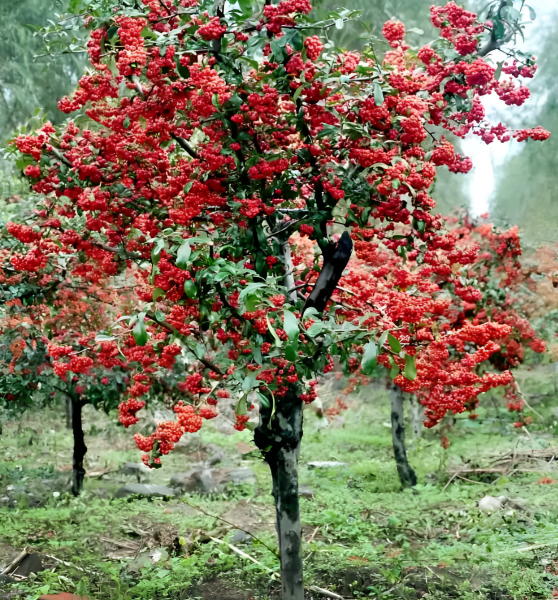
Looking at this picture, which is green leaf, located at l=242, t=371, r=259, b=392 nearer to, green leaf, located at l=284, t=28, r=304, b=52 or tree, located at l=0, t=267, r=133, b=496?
green leaf, located at l=284, t=28, r=304, b=52

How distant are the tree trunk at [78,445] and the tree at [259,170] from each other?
12.6ft

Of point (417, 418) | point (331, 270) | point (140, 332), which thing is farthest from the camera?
point (417, 418)

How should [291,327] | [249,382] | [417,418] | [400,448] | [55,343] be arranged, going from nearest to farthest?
[291,327] → [249,382] → [55,343] → [400,448] → [417,418]

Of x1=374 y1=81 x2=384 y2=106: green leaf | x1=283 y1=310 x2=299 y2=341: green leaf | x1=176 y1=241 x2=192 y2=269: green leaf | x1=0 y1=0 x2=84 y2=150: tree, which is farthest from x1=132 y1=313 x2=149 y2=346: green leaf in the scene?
x1=0 y1=0 x2=84 y2=150: tree

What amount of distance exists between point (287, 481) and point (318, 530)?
8.58 feet

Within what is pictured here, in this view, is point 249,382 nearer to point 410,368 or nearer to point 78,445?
point 410,368

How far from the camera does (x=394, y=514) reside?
648 centimetres

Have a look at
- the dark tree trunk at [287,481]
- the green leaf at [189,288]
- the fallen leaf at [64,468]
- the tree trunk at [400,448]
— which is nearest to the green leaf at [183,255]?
the green leaf at [189,288]

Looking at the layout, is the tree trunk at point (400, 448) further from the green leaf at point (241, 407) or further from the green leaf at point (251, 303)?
the green leaf at point (251, 303)

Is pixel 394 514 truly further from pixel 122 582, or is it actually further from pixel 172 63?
pixel 172 63

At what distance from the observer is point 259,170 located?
3139mm

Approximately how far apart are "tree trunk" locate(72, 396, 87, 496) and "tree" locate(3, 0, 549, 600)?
3846 millimetres

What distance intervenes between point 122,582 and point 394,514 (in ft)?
9.70

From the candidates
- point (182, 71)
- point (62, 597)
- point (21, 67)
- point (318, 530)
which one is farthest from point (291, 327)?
point (21, 67)
